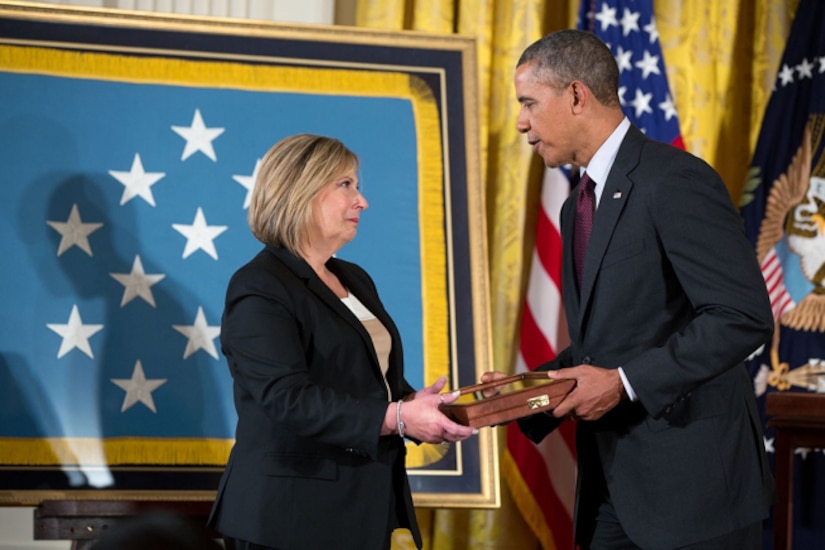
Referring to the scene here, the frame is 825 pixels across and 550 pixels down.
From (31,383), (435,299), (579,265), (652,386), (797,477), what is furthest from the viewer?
(797,477)

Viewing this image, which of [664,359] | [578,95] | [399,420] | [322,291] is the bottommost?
[399,420]

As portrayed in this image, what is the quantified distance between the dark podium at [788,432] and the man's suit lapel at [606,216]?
1.28 meters

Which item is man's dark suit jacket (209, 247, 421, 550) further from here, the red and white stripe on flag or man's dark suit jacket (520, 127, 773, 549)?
the red and white stripe on flag

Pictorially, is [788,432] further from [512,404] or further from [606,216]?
[512,404]

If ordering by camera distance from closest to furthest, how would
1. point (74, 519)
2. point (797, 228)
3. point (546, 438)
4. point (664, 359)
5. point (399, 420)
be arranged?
point (664, 359) → point (399, 420) → point (74, 519) → point (546, 438) → point (797, 228)

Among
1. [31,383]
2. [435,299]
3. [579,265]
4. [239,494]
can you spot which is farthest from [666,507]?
[31,383]

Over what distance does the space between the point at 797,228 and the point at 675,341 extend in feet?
8.72

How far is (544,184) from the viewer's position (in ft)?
15.7

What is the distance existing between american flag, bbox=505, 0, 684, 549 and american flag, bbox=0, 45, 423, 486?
2.70 feet

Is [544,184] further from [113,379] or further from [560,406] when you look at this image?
[560,406]

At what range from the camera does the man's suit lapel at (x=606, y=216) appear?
8.32 feet

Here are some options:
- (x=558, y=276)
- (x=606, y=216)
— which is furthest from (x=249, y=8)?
(x=606, y=216)

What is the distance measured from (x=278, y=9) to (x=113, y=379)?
1.97m

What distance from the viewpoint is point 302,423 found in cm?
242
